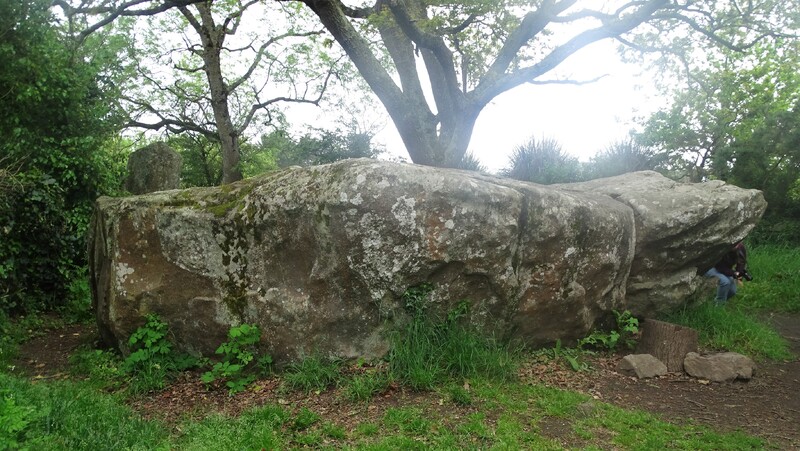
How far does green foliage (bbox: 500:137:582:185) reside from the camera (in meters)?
15.0

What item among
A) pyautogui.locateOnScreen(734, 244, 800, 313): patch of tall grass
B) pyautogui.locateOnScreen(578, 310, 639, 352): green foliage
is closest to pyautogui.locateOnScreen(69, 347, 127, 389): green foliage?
pyautogui.locateOnScreen(578, 310, 639, 352): green foliage

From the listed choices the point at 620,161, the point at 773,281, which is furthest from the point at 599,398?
the point at 620,161

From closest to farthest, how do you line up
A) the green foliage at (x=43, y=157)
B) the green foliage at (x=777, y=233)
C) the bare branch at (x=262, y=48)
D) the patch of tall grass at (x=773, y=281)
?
the green foliage at (x=43, y=157)
the patch of tall grass at (x=773, y=281)
the green foliage at (x=777, y=233)
the bare branch at (x=262, y=48)

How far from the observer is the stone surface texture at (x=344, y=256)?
566 centimetres

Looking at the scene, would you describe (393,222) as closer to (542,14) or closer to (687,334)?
(687,334)

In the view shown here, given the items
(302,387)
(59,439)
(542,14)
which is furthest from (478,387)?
(542,14)

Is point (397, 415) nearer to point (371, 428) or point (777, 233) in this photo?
point (371, 428)

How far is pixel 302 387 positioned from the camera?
17.9ft

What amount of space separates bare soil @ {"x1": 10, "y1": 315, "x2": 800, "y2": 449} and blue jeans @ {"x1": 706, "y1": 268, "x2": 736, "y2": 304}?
6.29 ft

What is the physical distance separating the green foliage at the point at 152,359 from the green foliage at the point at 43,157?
3041 millimetres

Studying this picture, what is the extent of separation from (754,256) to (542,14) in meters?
6.80

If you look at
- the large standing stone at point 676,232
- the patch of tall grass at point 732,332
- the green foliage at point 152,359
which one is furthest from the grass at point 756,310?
the green foliage at point 152,359

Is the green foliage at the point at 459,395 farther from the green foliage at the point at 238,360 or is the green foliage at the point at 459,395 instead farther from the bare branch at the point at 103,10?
the bare branch at the point at 103,10

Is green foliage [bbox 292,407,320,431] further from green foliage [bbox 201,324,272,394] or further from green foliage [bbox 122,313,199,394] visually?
green foliage [bbox 122,313,199,394]
